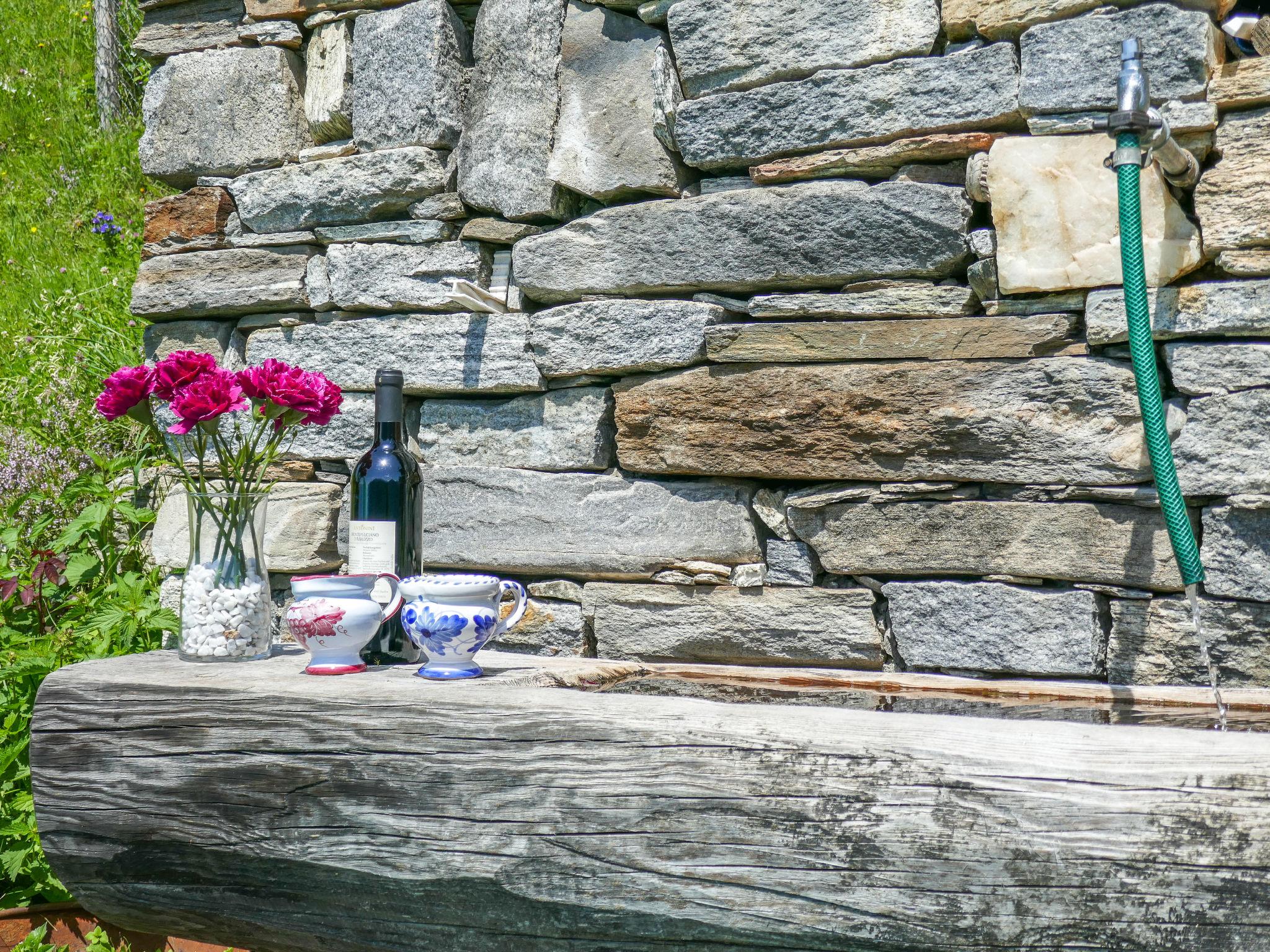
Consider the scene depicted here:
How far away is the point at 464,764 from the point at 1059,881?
0.69 m

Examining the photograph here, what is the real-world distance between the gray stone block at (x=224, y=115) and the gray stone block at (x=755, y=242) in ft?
2.20

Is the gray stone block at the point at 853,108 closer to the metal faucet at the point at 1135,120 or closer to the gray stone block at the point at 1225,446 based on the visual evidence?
the metal faucet at the point at 1135,120

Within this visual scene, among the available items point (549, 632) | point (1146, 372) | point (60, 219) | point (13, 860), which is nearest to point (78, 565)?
point (13, 860)

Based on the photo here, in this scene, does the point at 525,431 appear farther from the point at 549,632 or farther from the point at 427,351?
the point at 549,632

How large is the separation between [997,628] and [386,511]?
109 cm

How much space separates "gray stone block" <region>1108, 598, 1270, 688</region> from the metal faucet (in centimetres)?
74

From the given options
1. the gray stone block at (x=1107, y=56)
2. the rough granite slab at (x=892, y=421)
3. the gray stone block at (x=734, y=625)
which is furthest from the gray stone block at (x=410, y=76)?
the gray stone block at (x=1107, y=56)

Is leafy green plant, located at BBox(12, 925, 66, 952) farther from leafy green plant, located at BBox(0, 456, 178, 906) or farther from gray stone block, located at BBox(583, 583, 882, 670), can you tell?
gray stone block, located at BBox(583, 583, 882, 670)

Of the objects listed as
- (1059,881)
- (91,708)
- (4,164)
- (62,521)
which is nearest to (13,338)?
(62,521)

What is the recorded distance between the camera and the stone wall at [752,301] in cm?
187

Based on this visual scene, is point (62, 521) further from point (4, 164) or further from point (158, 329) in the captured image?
point (4, 164)

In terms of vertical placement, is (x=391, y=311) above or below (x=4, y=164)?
below

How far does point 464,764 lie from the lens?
4.51 feet

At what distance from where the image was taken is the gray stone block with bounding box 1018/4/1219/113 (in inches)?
71.5
